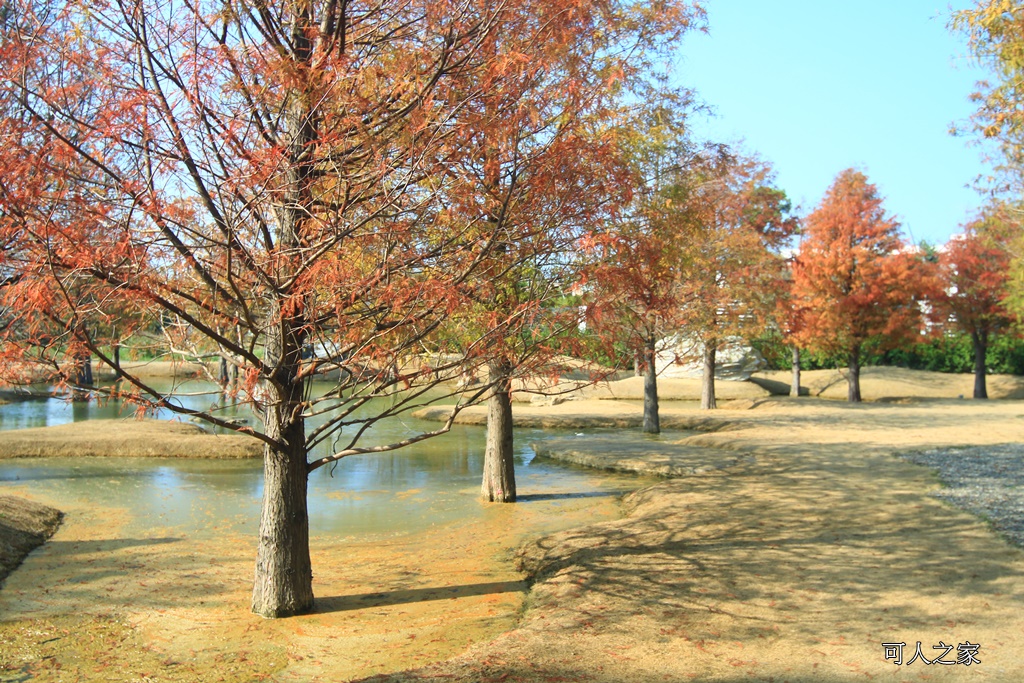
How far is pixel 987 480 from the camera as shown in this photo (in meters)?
11.4

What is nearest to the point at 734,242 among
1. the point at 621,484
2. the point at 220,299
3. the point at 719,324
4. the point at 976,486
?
the point at 719,324

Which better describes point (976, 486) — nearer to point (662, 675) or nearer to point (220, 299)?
point (662, 675)

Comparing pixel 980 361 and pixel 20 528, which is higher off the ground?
pixel 980 361

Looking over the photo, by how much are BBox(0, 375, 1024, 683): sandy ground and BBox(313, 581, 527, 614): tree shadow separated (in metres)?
0.03

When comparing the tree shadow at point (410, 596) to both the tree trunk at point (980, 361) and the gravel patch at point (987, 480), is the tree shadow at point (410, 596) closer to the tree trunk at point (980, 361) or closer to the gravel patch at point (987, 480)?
the gravel patch at point (987, 480)

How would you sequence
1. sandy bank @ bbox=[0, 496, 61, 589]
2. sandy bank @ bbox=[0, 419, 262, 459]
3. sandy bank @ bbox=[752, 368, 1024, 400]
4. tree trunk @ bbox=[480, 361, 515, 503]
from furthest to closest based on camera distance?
sandy bank @ bbox=[752, 368, 1024, 400] < sandy bank @ bbox=[0, 419, 262, 459] < tree trunk @ bbox=[480, 361, 515, 503] < sandy bank @ bbox=[0, 496, 61, 589]

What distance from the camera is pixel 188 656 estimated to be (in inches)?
260

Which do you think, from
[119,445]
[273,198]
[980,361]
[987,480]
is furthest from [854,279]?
[273,198]

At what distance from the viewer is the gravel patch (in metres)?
9.24

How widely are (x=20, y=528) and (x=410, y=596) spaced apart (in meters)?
5.29

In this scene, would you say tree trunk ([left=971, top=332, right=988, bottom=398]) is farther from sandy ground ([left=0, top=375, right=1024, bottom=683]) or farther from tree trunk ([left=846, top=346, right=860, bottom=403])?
sandy ground ([left=0, top=375, right=1024, bottom=683])

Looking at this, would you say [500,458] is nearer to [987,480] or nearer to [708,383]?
[987,480]

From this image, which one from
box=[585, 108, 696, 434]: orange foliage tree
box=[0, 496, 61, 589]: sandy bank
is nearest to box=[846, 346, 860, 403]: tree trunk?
box=[585, 108, 696, 434]: orange foliage tree

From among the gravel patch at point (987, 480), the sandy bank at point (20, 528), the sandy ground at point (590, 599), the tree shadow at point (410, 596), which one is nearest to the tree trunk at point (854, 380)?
the gravel patch at point (987, 480)
